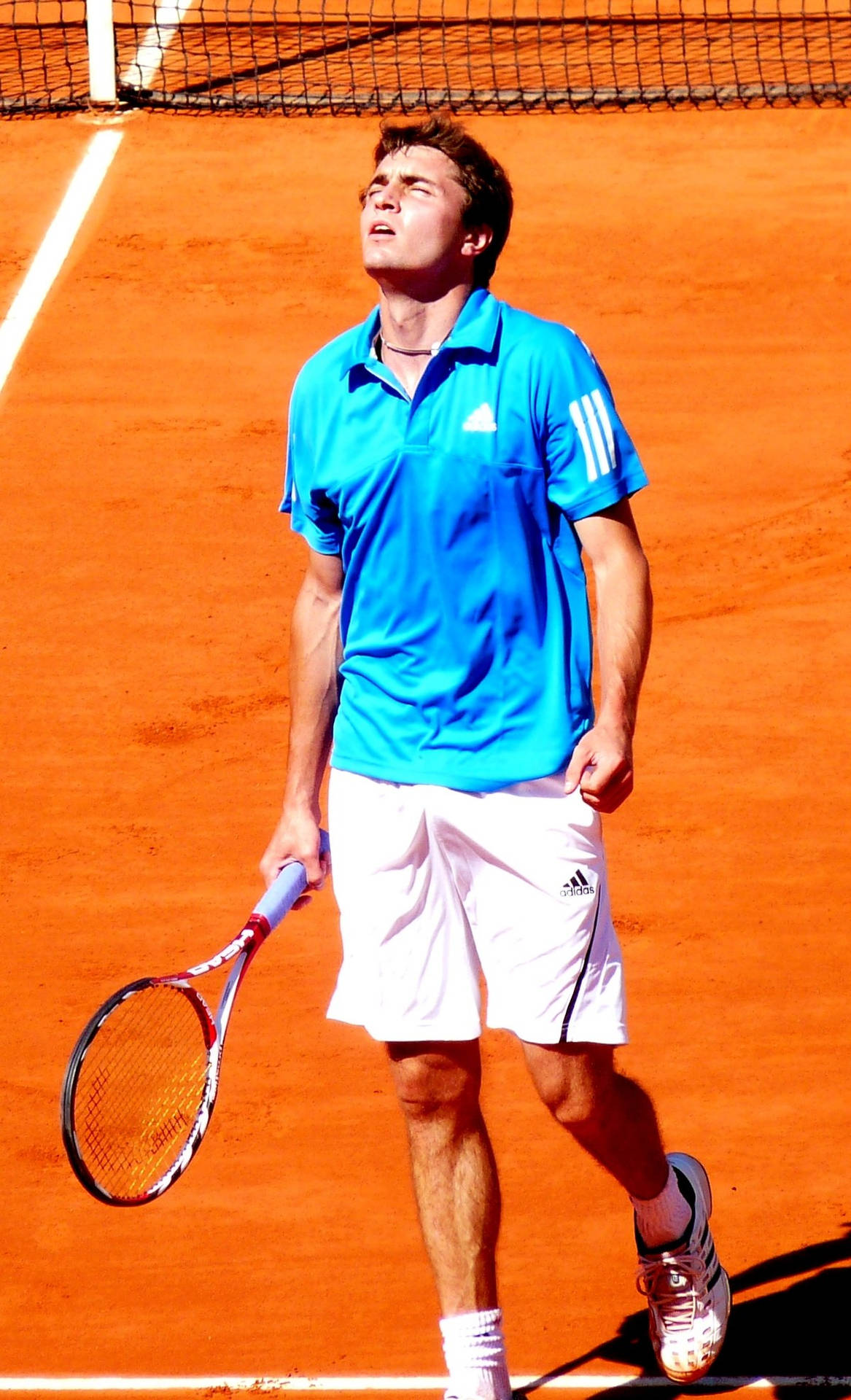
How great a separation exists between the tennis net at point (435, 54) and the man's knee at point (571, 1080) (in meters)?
8.72

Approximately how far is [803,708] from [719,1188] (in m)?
2.64

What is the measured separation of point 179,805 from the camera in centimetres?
720

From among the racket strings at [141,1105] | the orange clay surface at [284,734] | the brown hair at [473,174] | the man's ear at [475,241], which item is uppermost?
the brown hair at [473,174]

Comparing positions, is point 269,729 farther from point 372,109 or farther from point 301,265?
point 372,109

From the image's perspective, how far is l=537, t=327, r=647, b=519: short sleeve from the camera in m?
4.08

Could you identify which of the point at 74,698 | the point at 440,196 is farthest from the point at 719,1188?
the point at 74,698

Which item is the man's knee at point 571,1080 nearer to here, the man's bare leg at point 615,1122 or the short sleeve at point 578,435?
the man's bare leg at point 615,1122

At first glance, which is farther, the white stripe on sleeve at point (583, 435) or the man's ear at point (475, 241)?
the man's ear at point (475, 241)

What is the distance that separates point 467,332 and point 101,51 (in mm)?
8808

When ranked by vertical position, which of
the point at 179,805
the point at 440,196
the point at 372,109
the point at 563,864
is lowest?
the point at 179,805

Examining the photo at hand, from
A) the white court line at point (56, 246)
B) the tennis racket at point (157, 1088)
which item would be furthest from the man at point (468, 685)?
the white court line at point (56, 246)

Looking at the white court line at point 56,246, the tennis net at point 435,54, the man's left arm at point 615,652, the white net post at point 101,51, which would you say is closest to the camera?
the man's left arm at point 615,652

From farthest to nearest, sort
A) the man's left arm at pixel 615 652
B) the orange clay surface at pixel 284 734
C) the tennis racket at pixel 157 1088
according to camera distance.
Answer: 1. the orange clay surface at pixel 284 734
2. the tennis racket at pixel 157 1088
3. the man's left arm at pixel 615 652

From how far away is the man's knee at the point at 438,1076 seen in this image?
432 centimetres
